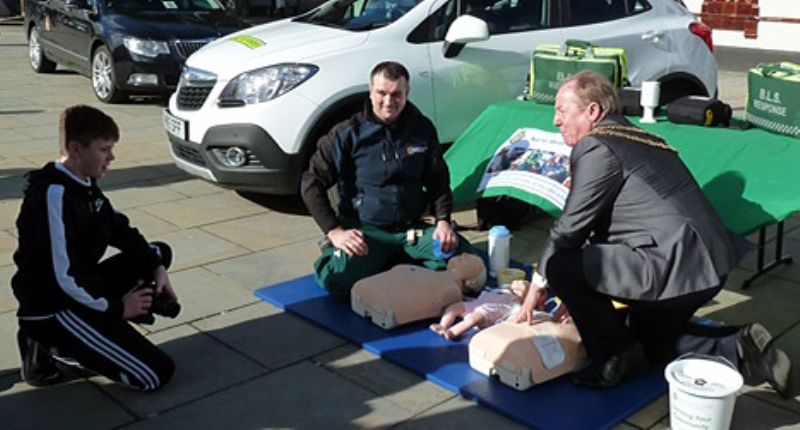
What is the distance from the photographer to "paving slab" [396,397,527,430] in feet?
11.3

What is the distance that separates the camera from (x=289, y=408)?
3578 millimetres

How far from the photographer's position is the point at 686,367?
11.1 ft

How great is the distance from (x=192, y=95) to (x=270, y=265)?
170 cm

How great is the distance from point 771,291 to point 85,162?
3.68 meters

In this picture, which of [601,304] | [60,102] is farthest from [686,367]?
[60,102]

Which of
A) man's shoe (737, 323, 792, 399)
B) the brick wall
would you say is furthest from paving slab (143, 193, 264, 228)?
the brick wall

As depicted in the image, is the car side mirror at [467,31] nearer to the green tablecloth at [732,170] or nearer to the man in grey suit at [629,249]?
the green tablecloth at [732,170]

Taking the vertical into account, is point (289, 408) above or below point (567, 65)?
below

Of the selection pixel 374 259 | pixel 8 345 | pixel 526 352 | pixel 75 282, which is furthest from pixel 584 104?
pixel 8 345

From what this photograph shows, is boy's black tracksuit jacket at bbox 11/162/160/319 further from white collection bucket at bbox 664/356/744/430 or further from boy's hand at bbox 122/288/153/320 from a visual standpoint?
white collection bucket at bbox 664/356/744/430

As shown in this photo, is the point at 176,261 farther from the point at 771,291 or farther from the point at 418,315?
the point at 771,291

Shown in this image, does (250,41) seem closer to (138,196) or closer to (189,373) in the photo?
(138,196)

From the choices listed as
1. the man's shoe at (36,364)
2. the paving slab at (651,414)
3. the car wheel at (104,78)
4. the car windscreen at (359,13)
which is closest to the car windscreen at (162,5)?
the car wheel at (104,78)

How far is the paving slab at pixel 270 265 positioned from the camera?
A: 508 cm
